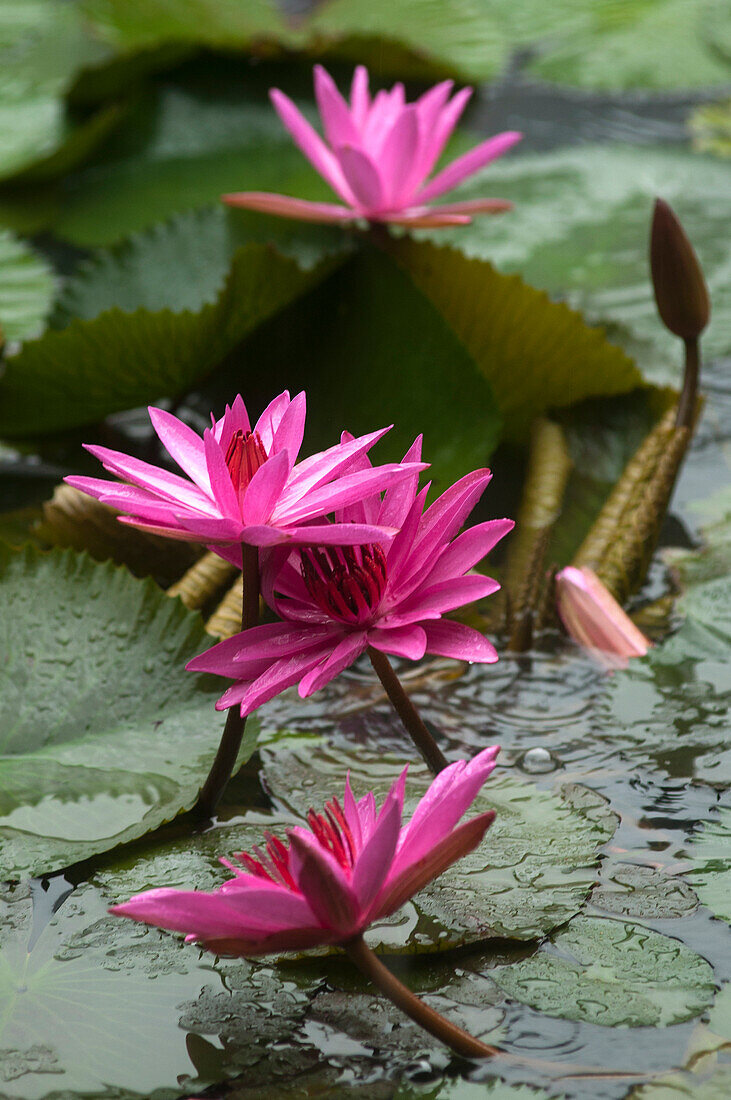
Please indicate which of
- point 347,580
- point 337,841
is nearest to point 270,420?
point 347,580

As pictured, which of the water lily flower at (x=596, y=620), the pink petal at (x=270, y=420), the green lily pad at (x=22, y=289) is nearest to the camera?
the pink petal at (x=270, y=420)

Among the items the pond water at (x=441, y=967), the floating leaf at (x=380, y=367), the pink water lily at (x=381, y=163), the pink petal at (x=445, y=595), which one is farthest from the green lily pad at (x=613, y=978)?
the pink water lily at (x=381, y=163)

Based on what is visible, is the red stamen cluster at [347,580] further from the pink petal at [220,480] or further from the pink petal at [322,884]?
the pink petal at [322,884]

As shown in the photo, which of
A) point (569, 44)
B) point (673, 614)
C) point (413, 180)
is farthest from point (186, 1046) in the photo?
point (569, 44)

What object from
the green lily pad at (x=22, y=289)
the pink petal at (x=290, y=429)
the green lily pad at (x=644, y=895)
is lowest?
the green lily pad at (x=644, y=895)

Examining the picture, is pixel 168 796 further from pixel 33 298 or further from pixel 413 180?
pixel 33 298

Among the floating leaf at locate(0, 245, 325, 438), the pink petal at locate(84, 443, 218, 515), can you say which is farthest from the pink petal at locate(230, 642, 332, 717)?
the floating leaf at locate(0, 245, 325, 438)

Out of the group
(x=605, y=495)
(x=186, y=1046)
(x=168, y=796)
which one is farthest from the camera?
(x=605, y=495)
